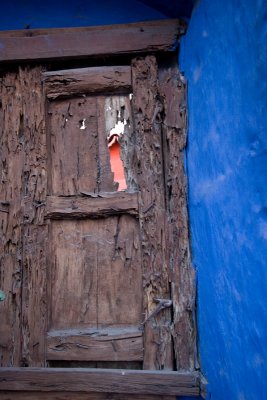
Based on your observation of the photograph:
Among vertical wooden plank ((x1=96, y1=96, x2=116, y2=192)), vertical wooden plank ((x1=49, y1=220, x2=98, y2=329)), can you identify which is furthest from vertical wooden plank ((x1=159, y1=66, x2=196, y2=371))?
vertical wooden plank ((x1=49, y1=220, x2=98, y2=329))

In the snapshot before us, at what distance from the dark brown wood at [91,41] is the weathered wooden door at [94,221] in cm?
8

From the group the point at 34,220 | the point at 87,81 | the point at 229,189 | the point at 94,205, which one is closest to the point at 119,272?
the point at 94,205

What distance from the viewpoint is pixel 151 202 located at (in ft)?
6.09

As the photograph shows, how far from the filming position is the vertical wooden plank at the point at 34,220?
1814 mm

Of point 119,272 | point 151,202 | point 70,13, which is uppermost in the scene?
point 70,13

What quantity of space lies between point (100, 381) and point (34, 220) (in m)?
0.86

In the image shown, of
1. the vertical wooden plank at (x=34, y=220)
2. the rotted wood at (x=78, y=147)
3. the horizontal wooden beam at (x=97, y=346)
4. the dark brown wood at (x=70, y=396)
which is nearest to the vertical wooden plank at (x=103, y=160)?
the rotted wood at (x=78, y=147)

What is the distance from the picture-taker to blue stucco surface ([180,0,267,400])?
3.55 ft

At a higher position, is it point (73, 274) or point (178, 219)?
point (178, 219)

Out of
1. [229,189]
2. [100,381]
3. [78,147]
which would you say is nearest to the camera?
[229,189]

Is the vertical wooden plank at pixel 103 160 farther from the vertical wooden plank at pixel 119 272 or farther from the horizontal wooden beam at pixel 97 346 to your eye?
the horizontal wooden beam at pixel 97 346

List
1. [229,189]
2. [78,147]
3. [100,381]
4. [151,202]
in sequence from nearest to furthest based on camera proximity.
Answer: [229,189] < [100,381] < [151,202] < [78,147]

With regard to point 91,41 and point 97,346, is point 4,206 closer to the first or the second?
point 97,346

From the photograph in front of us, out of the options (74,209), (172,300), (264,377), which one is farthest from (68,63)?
(264,377)
